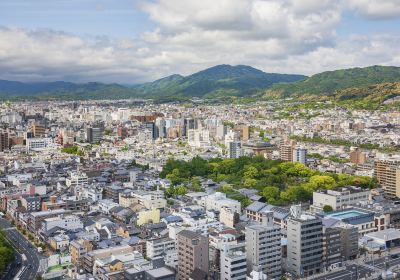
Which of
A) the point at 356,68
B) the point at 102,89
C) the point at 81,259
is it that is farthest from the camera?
the point at 102,89

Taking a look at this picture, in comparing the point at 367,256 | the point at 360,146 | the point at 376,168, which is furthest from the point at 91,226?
the point at 360,146

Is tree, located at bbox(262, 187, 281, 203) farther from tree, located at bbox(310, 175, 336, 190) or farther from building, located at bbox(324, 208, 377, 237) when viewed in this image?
building, located at bbox(324, 208, 377, 237)

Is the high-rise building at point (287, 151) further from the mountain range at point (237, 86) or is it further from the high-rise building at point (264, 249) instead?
the mountain range at point (237, 86)

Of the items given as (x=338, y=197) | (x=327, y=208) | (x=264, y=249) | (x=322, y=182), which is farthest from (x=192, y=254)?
(x=322, y=182)

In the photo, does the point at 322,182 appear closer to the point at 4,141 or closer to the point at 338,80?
the point at 4,141

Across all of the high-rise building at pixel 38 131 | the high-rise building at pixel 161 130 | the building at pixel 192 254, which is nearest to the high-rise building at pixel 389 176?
the building at pixel 192 254

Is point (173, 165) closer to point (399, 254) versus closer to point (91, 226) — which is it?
point (91, 226)
